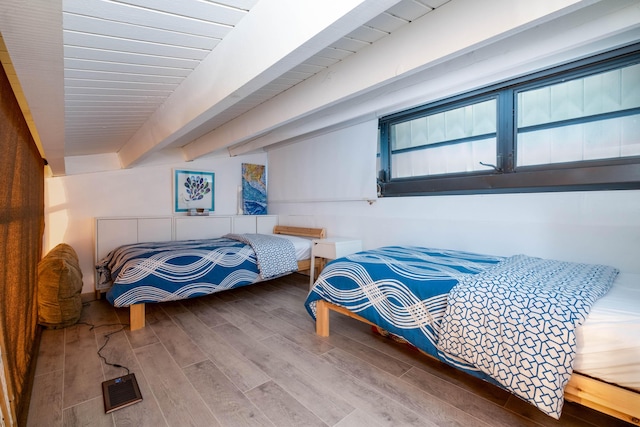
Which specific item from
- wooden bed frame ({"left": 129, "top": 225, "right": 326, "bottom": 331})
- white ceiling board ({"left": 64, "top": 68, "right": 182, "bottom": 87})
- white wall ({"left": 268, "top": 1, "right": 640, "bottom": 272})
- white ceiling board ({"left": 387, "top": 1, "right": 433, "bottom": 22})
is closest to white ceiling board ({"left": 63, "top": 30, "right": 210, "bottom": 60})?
white ceiling board ({"left": 64, "top": 68, "right": 182, "bottom": 87})

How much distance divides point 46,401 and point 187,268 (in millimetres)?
1271

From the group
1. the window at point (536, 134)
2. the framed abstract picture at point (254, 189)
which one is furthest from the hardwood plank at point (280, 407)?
the framed abstract picture at point (254, 189)

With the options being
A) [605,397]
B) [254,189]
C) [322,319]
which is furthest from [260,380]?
[254,189]

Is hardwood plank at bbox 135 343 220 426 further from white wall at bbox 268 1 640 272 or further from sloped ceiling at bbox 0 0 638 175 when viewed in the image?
white wall at bbox 268 1 640 272

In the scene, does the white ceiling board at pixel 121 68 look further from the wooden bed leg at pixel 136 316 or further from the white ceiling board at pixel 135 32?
the wooden bed leg at pixel 136 316

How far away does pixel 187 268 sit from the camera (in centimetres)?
276

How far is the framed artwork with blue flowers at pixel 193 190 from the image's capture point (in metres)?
4.20

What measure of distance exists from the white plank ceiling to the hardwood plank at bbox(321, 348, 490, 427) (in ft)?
5.82

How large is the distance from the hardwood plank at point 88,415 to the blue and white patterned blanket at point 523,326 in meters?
1.77

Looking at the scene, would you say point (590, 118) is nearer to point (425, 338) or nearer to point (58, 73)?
point (425, 338)

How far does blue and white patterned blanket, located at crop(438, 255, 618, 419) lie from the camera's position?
3.92ft

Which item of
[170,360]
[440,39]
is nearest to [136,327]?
[170,360]

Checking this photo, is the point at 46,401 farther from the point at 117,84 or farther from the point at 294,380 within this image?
the point at 117,84

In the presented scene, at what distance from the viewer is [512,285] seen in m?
1.49
